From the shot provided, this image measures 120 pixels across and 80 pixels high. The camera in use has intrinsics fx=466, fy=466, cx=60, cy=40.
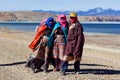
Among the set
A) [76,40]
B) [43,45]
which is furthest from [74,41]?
[43,45]

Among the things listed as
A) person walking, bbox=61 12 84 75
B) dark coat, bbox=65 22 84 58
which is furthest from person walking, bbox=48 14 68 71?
dark coat, bbox=65 22 84 58

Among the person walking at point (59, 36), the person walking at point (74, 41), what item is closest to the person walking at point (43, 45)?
the person walking at point (59, 36)

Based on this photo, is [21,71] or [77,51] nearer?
[77,51]

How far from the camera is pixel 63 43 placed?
16172 mm

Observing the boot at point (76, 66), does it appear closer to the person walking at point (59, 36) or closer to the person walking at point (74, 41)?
the person walking at point (74, 41)

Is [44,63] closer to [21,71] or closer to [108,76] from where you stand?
[21,71]

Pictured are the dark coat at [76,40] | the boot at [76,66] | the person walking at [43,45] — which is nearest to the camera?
the dark coat at [76,40]

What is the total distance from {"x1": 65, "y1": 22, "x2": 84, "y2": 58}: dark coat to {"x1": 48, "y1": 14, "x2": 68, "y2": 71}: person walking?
46 centimetres

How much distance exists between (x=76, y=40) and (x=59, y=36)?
829 mm

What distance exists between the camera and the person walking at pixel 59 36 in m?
16.1

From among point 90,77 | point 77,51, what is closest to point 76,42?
point 77,51

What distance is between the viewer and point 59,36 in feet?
53.2

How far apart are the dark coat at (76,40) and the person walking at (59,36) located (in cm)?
46

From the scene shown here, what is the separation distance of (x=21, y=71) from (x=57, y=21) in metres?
2.43
